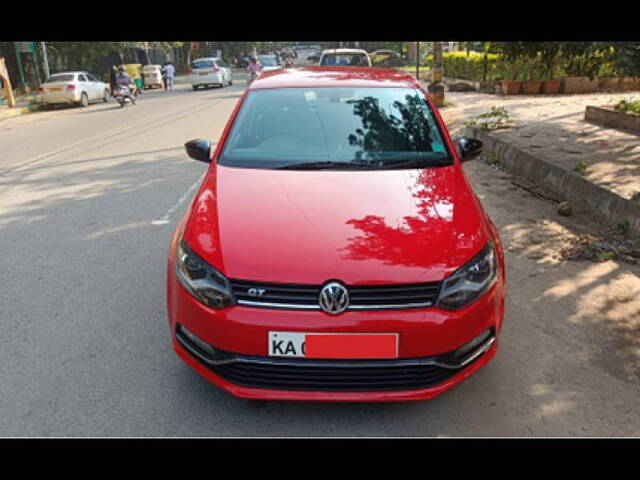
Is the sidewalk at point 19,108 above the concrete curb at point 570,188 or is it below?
below

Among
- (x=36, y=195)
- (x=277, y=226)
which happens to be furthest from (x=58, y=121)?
(x=277, y=226)

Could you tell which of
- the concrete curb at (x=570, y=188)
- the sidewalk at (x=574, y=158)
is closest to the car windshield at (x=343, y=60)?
the sidewalk at (x=574, y=158)

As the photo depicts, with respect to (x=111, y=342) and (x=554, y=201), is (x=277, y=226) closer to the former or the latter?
(x=111, y=342)

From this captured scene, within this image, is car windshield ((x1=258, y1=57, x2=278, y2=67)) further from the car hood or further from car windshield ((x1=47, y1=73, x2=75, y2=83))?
the car hood

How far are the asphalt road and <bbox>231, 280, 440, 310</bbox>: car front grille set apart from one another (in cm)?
64

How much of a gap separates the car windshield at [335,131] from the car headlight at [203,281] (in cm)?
108

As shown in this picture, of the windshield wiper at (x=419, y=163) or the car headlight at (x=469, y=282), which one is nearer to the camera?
the car headlight at (x=469, y=282)

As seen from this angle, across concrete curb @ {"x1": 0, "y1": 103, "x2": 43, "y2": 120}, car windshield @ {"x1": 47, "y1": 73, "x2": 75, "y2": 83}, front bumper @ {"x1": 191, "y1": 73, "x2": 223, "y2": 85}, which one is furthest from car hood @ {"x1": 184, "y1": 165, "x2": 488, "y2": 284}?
front bumper @ {"x1": 191, "y1": 73, "x2": 223, "y2": 85}

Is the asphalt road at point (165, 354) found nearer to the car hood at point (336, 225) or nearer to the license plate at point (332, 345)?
the license plate at point (332, 345)

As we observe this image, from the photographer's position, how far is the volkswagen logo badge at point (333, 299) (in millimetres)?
2543

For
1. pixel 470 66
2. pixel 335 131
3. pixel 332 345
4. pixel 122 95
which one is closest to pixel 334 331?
pixel 332 345

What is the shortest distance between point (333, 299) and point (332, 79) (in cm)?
253

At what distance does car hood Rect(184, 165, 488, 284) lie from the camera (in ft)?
8.65

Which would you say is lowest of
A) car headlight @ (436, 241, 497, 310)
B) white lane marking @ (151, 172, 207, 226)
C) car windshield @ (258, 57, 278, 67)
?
car windshield @ (258, 57, 278, 67)
